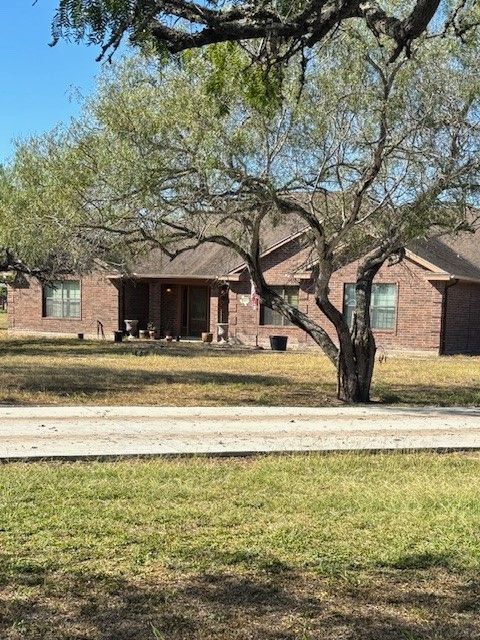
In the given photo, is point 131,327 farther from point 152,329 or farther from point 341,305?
point 341,305

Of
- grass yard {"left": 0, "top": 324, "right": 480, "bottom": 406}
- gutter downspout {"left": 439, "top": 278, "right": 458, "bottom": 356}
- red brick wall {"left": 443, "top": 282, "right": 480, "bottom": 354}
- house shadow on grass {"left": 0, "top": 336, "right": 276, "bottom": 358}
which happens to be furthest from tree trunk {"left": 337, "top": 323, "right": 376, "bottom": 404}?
red brick wall {"left": 443, "top": 282, "right": 480, "bottom": 354}

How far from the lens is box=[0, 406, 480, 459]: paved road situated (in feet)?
27.6

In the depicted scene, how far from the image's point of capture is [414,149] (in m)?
11.2

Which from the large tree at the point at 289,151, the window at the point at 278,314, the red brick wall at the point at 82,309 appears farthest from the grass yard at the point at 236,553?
the red brick wall at the point at 82,309

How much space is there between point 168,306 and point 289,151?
2083 cm

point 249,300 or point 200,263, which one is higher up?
point 200,263

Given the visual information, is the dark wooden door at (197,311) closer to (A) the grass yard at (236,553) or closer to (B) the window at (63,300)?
(B) the window at (63,300)

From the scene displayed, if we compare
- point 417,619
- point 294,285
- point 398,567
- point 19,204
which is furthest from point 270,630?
point 294,285

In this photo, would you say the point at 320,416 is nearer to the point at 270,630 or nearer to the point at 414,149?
the point at 414,149

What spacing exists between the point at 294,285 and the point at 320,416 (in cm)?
1655

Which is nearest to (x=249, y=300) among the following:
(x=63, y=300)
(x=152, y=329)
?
(x=152, y=329)

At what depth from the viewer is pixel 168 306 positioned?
3206 cm

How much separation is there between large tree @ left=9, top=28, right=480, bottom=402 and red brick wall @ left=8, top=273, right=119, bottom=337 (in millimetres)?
18496

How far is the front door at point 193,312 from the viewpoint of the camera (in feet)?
105
